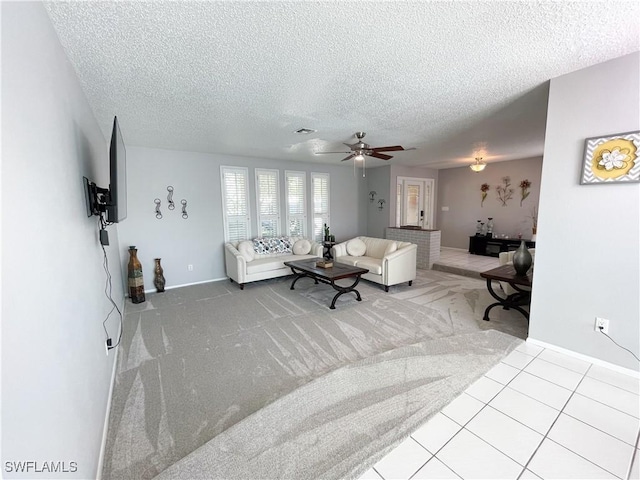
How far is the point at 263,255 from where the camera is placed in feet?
17.1

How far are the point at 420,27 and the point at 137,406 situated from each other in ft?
10.2

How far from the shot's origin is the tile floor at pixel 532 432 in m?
1.40

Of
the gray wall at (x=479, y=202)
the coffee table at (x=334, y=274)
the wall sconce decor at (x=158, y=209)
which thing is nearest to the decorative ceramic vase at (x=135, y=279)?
the wall sconce decor at (x=158, y=209)

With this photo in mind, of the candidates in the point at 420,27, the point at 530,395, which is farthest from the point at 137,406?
the point at 420,27

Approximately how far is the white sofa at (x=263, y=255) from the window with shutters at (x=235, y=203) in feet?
0.90

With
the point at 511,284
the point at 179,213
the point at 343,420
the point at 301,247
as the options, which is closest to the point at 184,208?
the point at 179,213

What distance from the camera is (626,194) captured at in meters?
2.03

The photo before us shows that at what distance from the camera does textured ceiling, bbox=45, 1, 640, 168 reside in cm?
147

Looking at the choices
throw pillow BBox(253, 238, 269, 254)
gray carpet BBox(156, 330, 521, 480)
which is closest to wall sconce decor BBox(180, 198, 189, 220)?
throw pillow BBox(253, 238, 269, 254)

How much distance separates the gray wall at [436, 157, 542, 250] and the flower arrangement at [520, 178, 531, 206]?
6 cm

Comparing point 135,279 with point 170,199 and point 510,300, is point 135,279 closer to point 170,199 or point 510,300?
point 170,199

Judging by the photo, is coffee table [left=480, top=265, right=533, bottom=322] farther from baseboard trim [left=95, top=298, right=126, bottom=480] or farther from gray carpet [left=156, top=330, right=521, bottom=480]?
baseboard trim [left=95, top=298, right=126, bottom=480]

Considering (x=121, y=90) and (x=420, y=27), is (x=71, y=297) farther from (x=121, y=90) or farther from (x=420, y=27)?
(x=420, y=27)

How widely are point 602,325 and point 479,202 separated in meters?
5.57
